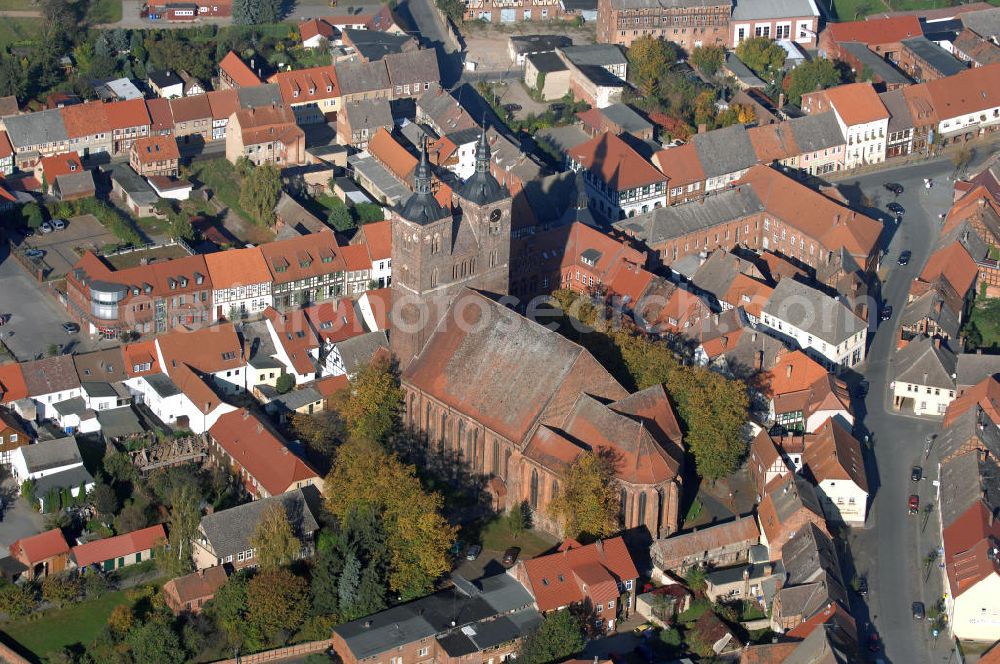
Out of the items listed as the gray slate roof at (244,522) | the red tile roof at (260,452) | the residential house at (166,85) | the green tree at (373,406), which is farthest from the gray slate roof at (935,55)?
the gray slate roof at (244,522)

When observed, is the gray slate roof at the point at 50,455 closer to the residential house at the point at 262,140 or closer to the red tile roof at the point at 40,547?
the red tile roof at the point at 40,547

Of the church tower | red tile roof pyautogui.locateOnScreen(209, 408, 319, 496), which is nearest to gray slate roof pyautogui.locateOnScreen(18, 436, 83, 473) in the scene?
red tile roof pyautogui.locateOnScreen(209, 408, 319, 496)

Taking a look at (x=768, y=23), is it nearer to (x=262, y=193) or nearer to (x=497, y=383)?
(x=262, y=193)

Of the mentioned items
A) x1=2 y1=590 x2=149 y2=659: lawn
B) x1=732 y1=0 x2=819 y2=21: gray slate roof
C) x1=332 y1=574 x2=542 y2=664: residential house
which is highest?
x1=732 y1=0 x2=819 y2=21: gray slate roof

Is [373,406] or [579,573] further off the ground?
[373,406]

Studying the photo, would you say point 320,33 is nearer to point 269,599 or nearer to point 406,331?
point 406,331

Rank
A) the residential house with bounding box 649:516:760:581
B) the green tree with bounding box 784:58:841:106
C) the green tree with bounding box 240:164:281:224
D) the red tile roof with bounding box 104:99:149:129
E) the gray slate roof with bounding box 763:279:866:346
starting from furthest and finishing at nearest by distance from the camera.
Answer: the green tree with bounding box 784:58:841:106
the red tile roof with bounding box 104:99:149:129
the green tree with bounding box 240:164:281:224
the gray slate roof with bounding box 763:279:866:346
the residential house with bounding box 649:516:760:581

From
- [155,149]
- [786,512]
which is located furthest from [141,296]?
Result: [786,512]

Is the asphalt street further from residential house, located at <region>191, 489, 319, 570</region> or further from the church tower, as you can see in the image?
residential house, located at <region>191, 489, 319, 570</region>
